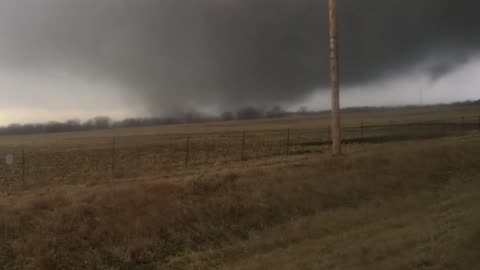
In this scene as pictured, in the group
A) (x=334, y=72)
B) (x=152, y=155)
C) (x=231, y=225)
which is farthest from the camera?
(x=152, y=155)

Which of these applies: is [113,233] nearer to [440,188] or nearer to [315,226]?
[315,226]

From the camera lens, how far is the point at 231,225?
40.4ft

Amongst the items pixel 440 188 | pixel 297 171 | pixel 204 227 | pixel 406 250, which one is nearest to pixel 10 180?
pixel 297 171

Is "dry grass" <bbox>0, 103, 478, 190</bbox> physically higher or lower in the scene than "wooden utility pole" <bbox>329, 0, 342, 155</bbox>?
lower

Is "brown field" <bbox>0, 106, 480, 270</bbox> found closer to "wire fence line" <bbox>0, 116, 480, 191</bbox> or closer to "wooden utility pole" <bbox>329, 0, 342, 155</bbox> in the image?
"wooden utility pole" <bbox>329, 0, 342, 155</bbox>

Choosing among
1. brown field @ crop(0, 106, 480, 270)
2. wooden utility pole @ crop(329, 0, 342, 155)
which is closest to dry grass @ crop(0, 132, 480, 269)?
brown field @ crop(0, 106, 480, 270)

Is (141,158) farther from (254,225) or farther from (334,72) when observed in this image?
(254,225)

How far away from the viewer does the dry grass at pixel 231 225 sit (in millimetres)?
9531

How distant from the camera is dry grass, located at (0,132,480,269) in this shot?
953 cm

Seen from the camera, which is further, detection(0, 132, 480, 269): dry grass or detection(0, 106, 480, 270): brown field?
detection(0, 132, 480, 269): dry grass

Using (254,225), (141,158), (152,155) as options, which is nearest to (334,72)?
(254,225)

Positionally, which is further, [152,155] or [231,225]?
[152,155]

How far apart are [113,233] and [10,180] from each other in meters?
19.3

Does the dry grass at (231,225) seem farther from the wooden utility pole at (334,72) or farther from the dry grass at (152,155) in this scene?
the dry grass at (152,155)
